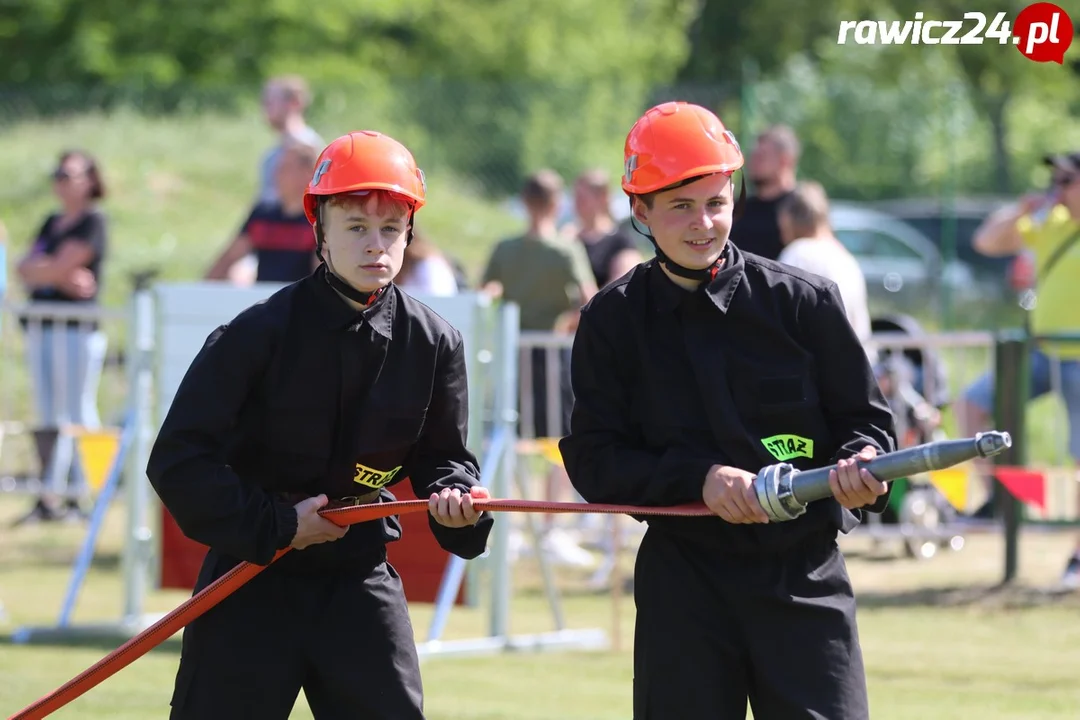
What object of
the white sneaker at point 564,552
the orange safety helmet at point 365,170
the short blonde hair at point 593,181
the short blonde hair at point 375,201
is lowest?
the white sneaker at point 564,552

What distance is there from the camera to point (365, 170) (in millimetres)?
4328

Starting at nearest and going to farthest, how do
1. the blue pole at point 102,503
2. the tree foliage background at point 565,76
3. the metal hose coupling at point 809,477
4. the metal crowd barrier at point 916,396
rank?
1. the metal hose coupling at point 809,477
2. the blue pole at point 102,503
3. the metal crowd barrier at point 916,396
4. the tree foliage background at point 565,76

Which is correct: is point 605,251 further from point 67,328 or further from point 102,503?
point 102,503

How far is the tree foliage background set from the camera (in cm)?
2064

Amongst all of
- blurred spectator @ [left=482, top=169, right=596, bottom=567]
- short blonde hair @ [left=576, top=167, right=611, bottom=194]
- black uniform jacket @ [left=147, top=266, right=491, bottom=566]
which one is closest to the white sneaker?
blurred spectator @ [left=482, top=169, right=596, bottom=567]

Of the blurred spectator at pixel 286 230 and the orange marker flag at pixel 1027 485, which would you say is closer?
the orange marker flag at pixel 1027 485

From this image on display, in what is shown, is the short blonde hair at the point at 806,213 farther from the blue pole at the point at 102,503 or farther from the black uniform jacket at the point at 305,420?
the black uniform jacket at the point at 305,420

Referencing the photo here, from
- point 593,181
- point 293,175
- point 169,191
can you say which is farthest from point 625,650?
point 169,191

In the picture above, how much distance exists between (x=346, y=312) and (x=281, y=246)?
5.71 meters

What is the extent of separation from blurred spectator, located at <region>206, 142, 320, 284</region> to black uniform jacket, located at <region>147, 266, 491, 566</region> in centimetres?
543

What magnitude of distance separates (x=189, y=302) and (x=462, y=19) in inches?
1295

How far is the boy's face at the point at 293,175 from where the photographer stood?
31.9 ft

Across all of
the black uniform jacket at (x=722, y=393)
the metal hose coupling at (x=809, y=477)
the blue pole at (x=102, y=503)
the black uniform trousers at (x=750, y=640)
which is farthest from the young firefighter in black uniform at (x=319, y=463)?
the blue pole at (x=102, y=503)

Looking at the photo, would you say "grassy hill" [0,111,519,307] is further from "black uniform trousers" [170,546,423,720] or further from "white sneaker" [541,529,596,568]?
"black uniform trousers" [170,546,423,720]
